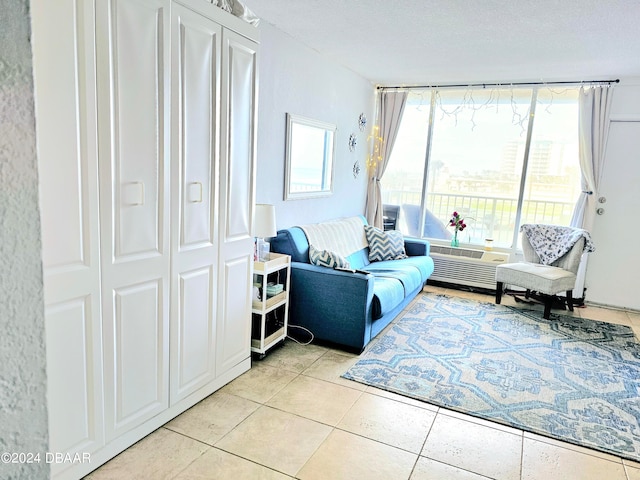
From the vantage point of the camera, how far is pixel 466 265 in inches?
209

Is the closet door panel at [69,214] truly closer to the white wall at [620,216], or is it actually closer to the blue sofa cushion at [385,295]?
the blue sofa cushion at [385,295]

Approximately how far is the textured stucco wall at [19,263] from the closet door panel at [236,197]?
207cm

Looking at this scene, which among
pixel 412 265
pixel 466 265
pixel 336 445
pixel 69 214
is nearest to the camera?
pixel 69 214

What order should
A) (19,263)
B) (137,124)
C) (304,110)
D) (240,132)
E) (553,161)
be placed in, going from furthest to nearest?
(553,161) < (304,110) < (240,132) < (137,124) < (19,263)

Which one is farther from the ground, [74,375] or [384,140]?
[384,140]

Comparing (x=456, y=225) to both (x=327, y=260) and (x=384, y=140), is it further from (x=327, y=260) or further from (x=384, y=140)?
(x=327, y=260)

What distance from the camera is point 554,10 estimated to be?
2.84 meters

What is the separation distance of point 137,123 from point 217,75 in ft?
2.09

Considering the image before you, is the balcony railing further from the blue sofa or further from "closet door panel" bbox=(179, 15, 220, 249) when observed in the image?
"closet door panel" bbox=(179, 15, 220, 249)

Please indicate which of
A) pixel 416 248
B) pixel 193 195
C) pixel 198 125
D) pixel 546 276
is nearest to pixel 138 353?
pixel 193 195

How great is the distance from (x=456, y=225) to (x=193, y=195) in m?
3.87

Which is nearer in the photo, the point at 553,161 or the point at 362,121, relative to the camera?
the point at 553,161

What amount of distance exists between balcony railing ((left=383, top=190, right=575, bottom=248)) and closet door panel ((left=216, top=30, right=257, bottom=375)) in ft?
11.4

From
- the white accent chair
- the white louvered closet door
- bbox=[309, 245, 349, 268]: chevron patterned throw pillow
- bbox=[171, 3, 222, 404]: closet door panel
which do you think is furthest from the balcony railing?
the white louvered closet door
